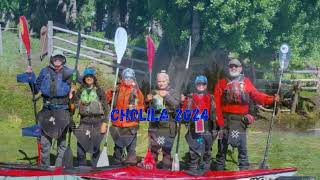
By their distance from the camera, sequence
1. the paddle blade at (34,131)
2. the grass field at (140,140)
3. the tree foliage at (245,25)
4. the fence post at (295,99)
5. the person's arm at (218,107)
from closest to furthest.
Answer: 1. the person's arm at (218,107)
2. the paddle blade at (34,131)
3. the grass field at (140,140)
4. the fence post at (295,99)
5. the tree foliage at (245,25)

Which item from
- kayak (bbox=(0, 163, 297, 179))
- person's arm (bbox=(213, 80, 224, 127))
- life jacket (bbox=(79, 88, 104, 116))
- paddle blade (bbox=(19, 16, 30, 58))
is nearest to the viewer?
kayak (bbox=(0, 163, 297, 179))

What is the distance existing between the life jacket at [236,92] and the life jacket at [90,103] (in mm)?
1848

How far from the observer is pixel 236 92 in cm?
795

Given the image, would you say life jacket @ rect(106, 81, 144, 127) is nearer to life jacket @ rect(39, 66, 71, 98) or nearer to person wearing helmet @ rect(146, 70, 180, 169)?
person wearing helmet @ rect(146, 70, 180, 169)

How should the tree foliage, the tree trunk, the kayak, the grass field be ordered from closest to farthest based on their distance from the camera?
the kayak, the grass field, the tree foliage, the tree trunk

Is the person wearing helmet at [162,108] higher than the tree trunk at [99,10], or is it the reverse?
the tree trunk at [99,10]

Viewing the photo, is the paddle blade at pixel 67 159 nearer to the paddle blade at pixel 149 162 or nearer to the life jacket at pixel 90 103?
the life jacket at pixel 90 103

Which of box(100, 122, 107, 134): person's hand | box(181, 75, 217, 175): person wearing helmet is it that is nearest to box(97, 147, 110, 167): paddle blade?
box(100, 122, 107, 134): person's hand

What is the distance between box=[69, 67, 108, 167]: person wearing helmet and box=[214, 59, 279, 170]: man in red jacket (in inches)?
67.2

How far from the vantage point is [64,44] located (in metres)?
19.9

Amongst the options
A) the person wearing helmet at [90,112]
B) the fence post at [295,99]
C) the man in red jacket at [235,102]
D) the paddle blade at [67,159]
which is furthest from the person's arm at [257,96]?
the fence post at [295,99]

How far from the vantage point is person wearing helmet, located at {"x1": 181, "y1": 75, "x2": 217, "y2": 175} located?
7949 mm

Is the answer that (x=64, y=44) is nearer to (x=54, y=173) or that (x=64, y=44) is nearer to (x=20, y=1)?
(x=20, y=1)

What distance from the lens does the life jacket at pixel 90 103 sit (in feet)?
25.5
